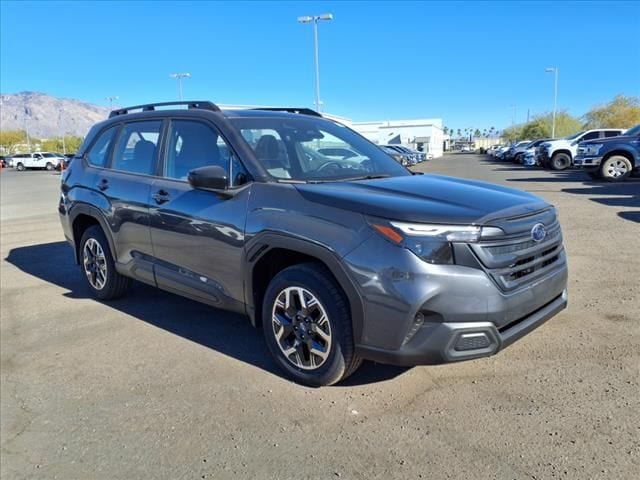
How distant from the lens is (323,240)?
3.02 meters

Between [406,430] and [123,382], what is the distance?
2.04 m

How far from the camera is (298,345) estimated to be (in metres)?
3.34

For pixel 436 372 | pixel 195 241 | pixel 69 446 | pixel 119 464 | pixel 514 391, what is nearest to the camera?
pixel 119 464

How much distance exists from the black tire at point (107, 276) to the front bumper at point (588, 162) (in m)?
15.5

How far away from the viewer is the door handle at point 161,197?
4.16 meters

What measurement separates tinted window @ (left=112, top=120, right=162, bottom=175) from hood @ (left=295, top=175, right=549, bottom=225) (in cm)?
180

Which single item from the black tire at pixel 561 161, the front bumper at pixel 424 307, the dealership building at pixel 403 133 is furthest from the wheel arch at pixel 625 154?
the dealership building at pixel 403 133

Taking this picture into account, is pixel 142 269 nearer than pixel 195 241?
No

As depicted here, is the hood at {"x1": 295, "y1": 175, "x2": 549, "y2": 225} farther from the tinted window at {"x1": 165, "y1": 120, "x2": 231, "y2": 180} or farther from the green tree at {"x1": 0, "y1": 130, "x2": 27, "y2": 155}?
the green tree at {"x1": 0, "y1": 130, "x2": 27, "y2": 155}

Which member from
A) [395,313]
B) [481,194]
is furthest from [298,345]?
[481,194]

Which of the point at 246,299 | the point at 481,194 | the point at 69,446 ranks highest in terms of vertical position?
the point at 481,194

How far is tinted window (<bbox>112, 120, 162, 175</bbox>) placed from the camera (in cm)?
452

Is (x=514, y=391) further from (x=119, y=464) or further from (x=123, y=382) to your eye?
(x=123, y=382)

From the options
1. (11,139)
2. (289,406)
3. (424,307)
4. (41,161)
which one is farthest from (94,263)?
(11,139)
